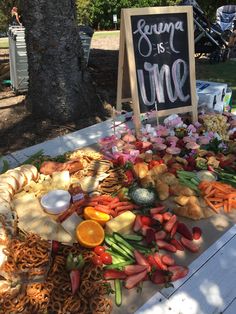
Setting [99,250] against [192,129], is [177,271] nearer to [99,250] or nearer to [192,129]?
[99,250]

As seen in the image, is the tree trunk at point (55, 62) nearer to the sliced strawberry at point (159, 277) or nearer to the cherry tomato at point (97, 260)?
the cherry tomato at point (97, 260)

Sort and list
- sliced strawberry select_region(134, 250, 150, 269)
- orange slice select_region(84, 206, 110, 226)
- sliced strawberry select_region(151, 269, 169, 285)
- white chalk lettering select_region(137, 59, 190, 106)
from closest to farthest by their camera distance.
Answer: sliced strawberry select_region(151, 269, 169, 285) → sliced strawberry select_region(134, 250, 150, 269) → orange slice select_region(84, 206, 110, 226) → white chalk lettering select_region(137, 59, 190, 106)

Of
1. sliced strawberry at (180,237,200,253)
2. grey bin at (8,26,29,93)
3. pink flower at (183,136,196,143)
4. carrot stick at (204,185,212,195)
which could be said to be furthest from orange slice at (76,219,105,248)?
grey bin at (8,26,29,93)

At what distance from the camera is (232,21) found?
42.7 feet

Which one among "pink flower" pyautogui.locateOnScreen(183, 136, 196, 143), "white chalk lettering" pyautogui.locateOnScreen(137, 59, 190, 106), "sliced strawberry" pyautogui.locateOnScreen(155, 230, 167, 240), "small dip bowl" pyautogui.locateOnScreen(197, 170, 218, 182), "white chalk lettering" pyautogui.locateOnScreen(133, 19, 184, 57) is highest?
"white chalk lettering" pyautogui.locateOnScreen(133, 19, 184, 57)

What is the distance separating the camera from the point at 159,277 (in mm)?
2252

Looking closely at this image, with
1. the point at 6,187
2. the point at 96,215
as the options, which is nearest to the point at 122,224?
the point at 96,215

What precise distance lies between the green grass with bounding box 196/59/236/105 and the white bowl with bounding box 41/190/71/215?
4971mm

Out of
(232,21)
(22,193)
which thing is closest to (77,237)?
(22,193)

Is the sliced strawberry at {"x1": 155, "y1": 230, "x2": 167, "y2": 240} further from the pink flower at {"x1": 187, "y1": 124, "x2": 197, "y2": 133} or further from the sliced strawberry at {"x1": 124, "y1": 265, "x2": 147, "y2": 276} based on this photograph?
the pink flower at {"x1": 187, "y1": 124, "x2": 197, "y2": 133}

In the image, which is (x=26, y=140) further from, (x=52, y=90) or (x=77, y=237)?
(x=77, y=237)

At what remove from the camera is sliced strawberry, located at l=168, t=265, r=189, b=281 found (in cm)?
228

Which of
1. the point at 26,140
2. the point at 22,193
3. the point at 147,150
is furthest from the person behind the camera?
the point at 26,140

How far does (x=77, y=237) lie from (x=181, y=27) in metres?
2.79
